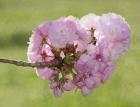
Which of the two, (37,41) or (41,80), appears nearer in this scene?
(37,41)

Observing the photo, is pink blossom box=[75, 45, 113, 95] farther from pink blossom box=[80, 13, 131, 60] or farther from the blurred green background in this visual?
the blurred green background


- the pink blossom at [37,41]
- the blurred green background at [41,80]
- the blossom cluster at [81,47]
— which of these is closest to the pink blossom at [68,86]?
the blossom cluster at [81,47]

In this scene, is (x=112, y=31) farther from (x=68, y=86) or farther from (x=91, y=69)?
(x=68, y=86)

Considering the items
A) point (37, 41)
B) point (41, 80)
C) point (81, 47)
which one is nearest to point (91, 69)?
point (81, 47)

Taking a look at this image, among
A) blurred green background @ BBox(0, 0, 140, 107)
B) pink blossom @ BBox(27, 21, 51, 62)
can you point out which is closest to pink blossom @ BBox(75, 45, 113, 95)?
pink blossom @ BBox(27, 21, 51, 62)

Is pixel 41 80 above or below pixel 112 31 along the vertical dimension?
below

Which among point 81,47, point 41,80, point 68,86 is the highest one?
point 81,47
